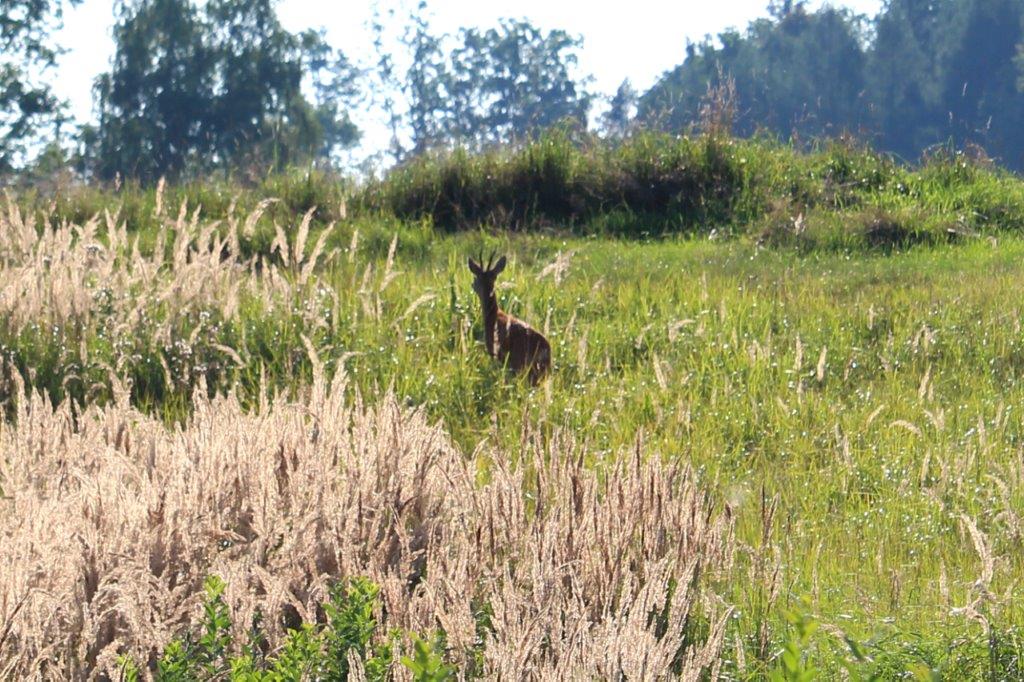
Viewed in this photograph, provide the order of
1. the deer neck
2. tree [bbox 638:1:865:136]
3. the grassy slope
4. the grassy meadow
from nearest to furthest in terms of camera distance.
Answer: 1. the grassy meadow
2. the grassy slope
3. the deer neck
4. tree [bbox 638:1:865:136]

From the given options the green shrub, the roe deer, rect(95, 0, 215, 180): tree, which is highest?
rect(95, 0, 215, 180): tree

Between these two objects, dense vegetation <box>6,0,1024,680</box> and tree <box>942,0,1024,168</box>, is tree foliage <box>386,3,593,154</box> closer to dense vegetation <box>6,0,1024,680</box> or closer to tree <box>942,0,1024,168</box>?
tree <box>942,0,1024,168</box>

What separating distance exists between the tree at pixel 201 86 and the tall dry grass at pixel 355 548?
129ft

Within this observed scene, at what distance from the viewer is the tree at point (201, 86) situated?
43716 mm

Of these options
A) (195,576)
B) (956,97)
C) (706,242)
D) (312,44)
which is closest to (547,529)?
(195,576)

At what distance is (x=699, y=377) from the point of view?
6.56 meters

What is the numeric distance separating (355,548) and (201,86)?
4422 centimetres

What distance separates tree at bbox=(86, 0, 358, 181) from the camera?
43.7m

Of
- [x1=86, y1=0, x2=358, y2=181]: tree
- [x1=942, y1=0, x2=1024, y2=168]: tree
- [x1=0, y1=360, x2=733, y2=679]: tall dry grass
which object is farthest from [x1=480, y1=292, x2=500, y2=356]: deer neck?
[x1=942, y1=0, x2=1024, y2=168]: tree

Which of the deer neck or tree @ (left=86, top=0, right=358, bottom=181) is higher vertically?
tree @ (left=86, top=0, right=358, bottom=181)

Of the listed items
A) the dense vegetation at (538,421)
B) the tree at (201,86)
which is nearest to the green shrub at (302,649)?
the dense vegetation at (538,421)

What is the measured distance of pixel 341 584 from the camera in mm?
3336

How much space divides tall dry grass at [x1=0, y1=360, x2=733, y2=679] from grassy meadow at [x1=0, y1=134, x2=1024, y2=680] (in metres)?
0.04

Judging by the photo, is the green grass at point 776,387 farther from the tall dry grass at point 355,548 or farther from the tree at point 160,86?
the tree at point 160,86
